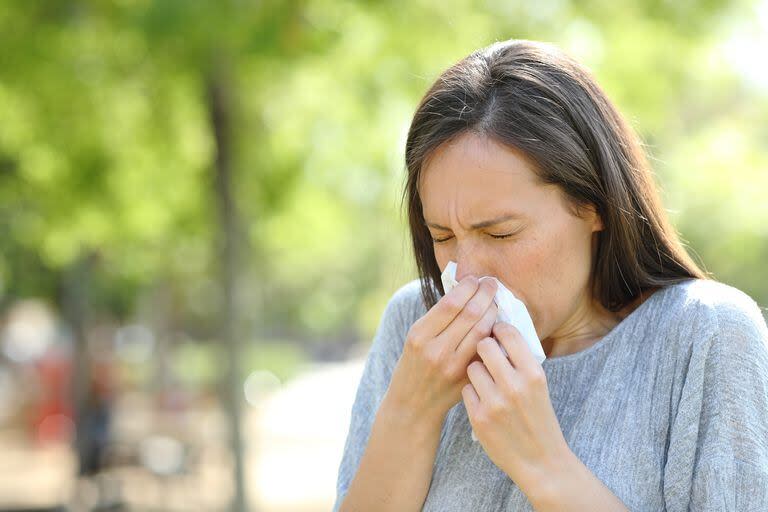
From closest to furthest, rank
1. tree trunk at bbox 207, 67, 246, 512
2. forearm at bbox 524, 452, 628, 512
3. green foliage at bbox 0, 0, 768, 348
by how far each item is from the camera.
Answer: forearm at bbox 524, 452, 628, 512
green foliage at bbox 0, 0, 768, 348
tree trunk at bbox 207, 67, 246, 512

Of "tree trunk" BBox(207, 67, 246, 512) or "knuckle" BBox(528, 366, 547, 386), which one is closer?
"knuckle" BBox(528, 366, 547, 386)

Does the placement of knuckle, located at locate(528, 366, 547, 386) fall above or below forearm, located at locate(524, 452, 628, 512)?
above

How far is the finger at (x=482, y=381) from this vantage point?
1.83m

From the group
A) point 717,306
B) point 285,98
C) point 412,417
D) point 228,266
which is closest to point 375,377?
point 412,417

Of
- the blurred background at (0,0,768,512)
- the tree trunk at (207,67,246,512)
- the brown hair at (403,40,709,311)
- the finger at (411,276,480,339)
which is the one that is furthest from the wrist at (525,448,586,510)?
the tree trunk at (207,67,246,512)

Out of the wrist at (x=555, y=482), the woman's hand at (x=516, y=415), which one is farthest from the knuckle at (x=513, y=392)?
the wrist at (x=555, y=482)

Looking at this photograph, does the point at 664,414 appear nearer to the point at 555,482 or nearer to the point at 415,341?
the point at 555,482

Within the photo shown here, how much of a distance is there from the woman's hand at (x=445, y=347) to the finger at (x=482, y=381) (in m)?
0.04

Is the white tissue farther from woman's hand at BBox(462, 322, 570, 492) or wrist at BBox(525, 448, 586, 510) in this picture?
wrist at BBox(525, 448, 586, 510)

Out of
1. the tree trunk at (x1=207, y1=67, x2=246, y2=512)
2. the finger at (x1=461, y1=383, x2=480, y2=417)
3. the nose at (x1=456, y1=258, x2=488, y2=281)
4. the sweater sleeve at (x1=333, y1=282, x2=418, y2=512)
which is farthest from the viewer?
the tree trunk at (x1=207, y1=67, x2=246, y2=512)

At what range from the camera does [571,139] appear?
196 cm

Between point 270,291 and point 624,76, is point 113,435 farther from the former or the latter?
point 270,291

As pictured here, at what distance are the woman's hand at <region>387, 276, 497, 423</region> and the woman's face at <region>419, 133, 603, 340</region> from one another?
0.21ft

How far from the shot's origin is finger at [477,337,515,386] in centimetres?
182
